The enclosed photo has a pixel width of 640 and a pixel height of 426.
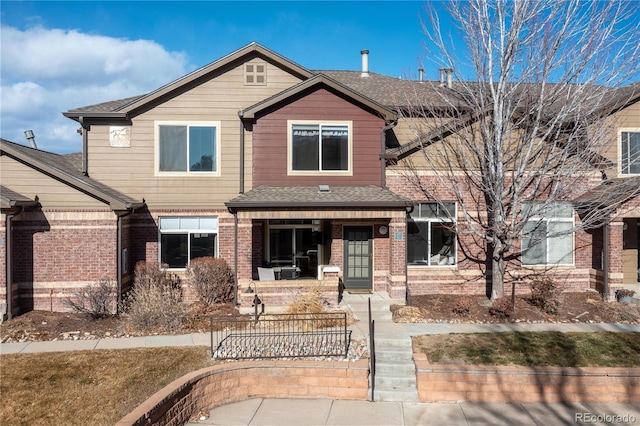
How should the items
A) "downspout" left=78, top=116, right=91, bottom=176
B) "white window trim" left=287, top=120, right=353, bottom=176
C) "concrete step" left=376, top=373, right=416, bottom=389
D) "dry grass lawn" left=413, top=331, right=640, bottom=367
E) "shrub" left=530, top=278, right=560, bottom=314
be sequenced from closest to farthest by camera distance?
"concrete step" left=376, top=373, right=416, bottom=389 → "dry grass lawn" left=413, top=331, right=640, bottom=367 → "shrub" left=530, top=278, right=560, bottom=314 → "downspout" left=78, top=116, right=91, bottom=176 → "white window trim" left=287, top=120, right=353, bottom=176

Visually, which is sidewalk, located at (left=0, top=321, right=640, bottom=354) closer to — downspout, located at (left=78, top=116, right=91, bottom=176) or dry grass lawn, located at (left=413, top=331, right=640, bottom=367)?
dry grass lawn, located at (left=413, top=331, right=640, bottom=367)

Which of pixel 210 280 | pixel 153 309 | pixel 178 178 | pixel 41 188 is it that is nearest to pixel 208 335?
pixel 153 309

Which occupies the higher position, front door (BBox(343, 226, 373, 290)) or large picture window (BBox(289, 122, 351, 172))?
large picture window (BBox(289, 122, 351, 172))

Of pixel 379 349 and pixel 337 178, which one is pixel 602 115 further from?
pixel 379 349

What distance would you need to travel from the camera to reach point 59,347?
9859 mm

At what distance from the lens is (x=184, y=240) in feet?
47.7

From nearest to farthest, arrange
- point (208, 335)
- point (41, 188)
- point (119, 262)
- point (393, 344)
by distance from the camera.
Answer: point (393, 344) < point (208, 335) < point (41, 188) < point (119, 262)

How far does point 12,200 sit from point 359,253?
32.4 feet

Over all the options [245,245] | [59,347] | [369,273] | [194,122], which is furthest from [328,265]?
[59,347]

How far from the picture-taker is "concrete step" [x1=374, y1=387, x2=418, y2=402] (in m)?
8.26

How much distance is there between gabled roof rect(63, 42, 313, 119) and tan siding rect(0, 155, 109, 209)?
8.31ft

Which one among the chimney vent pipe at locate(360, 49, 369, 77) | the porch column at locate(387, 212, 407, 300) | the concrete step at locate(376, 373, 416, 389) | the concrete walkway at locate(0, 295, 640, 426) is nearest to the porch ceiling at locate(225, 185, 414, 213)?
the porch column at locate(387, 212, 407, 300)

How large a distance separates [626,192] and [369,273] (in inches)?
315

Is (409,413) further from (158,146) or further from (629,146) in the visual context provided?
(629,146)
